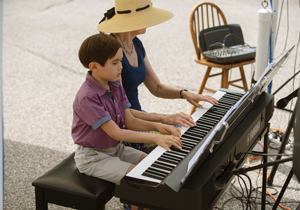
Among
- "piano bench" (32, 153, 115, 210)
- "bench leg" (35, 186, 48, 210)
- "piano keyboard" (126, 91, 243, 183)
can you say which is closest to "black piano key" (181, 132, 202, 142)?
"piano keyboard" (126, 91, 243, 183)

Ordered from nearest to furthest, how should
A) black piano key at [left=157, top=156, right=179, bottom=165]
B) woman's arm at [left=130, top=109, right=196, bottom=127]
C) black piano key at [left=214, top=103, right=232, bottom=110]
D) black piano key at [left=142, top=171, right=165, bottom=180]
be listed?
black piano key at [left=142, top=171, right=165, bottom=180], black piano key at [left=157, top=156, right=179, bottom=165], woman's arm at [left=130, top=109, right=196, bottom=127], black piano key at [left=214, top=103, right=232, bottom=110]

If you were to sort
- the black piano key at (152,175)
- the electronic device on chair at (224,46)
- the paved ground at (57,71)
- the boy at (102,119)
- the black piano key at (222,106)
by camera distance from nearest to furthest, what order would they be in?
the black piano key at (152,175) → the boy at (102,119) → the black piano key at (222,106) → the paved ground at (57,71) → the electronic device on chair at (224,46)

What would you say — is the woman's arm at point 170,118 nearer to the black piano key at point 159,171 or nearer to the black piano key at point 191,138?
the black piano key at point 191,138

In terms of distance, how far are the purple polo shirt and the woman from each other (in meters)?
0.28

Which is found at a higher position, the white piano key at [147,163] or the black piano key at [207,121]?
the white piano key at [147,163]

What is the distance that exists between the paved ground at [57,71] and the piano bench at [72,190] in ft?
2.40

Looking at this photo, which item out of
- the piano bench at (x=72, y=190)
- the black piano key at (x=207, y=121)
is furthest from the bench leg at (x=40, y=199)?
the black piano key at (x=207, y=121)

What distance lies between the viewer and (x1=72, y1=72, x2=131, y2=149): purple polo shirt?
1.75 meters

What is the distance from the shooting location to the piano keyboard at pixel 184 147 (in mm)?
1450

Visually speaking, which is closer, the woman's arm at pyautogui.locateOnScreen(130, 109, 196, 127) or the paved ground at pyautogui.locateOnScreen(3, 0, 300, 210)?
the woman's arm at pyautogui.locateOnScreen(130, 109, 196, 127)

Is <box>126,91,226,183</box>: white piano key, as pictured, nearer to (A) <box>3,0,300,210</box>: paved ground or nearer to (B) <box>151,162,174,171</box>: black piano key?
(B) <box>151,162,174,171</box>: black piano key

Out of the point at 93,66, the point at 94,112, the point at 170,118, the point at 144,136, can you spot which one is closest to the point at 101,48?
the point at 93,66

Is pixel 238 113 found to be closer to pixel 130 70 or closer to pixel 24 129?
pixel 130 70

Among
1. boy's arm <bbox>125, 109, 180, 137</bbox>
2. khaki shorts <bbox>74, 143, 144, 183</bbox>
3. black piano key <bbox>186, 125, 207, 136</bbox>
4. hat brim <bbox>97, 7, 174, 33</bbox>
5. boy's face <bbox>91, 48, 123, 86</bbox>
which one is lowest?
khaki shorts <bbox>74, 143, 144, 183</bbox>
